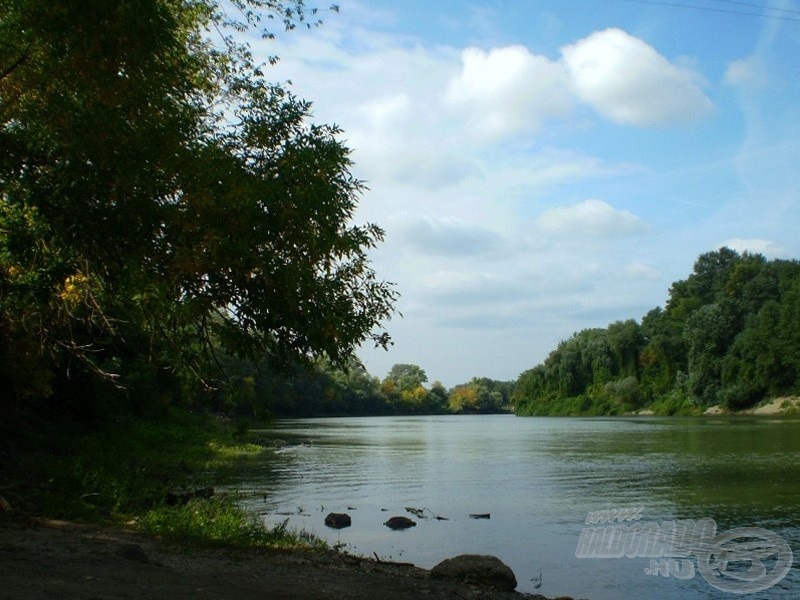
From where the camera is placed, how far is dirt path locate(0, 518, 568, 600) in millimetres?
8828

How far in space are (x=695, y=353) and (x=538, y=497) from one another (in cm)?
9547

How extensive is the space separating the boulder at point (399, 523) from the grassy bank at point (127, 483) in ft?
12.5

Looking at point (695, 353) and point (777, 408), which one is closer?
point (777, 408)

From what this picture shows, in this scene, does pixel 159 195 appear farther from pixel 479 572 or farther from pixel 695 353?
pixel 695 353

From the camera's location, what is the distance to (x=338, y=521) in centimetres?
2055

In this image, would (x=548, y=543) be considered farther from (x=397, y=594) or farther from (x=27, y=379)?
(x=27, y=379)

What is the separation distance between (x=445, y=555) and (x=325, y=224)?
31.6 ft

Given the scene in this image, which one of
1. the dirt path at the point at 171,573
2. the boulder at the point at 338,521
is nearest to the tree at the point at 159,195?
the dirt path at the point at 171,573

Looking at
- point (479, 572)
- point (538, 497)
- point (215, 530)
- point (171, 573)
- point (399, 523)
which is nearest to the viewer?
point (171, 573)

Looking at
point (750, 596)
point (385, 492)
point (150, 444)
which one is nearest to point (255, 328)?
point (750, 596)

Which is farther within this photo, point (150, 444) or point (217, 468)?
point (150, 444)

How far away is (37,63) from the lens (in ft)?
35.6

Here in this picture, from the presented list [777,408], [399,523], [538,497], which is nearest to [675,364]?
[777,408]

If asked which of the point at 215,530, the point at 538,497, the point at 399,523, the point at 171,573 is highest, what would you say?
the point at 171,573
